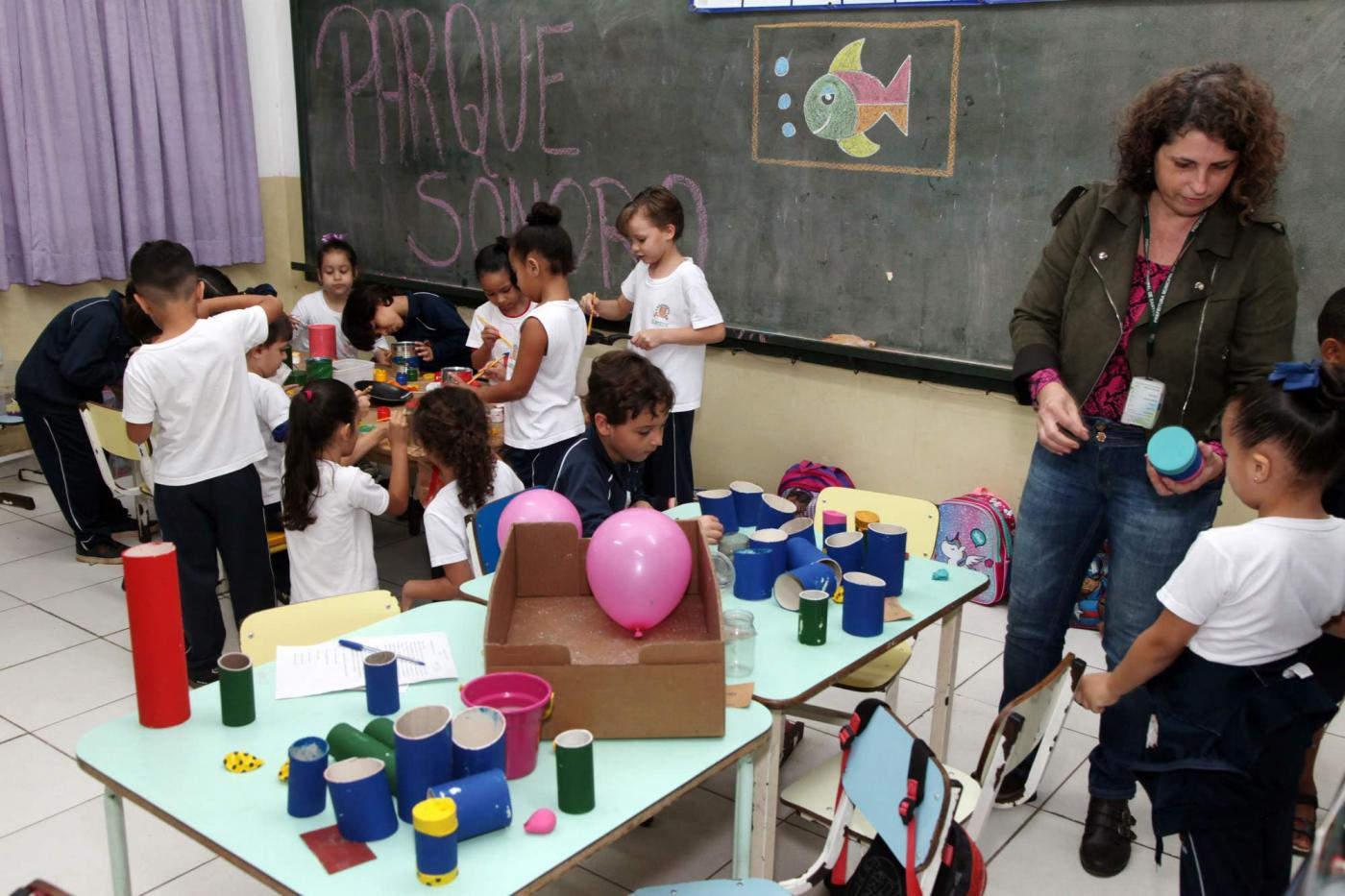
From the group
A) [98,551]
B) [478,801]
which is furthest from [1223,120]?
[98,551]

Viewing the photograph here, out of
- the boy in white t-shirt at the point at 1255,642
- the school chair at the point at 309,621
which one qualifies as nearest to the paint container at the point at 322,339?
the school chair at the point at 309,621

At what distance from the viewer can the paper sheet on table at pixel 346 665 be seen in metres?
1.89

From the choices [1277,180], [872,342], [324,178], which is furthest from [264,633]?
[324,178]

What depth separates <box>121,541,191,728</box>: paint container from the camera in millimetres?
1719

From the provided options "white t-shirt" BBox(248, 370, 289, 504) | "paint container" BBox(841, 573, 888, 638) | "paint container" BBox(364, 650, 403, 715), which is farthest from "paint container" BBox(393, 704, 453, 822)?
"white t-shirt" BBox(248, 370, 289, 504)

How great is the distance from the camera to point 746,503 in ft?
8.66

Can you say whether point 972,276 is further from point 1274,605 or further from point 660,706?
point 660,706

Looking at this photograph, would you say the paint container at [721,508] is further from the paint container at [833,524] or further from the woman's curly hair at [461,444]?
the woman's curly hair at [461,444]

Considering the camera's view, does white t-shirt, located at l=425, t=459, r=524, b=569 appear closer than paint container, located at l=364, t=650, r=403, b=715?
No

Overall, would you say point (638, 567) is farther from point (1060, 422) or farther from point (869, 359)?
point (869, 359)

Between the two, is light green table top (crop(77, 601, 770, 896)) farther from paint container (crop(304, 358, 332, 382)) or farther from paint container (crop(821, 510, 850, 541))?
paint container (crop(304, 358, 332, 382))

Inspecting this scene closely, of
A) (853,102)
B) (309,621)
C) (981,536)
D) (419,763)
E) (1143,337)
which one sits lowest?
(981,536)

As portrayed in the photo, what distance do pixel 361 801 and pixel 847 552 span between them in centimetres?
117

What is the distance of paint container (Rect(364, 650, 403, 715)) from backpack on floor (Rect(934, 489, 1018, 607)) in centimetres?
255
